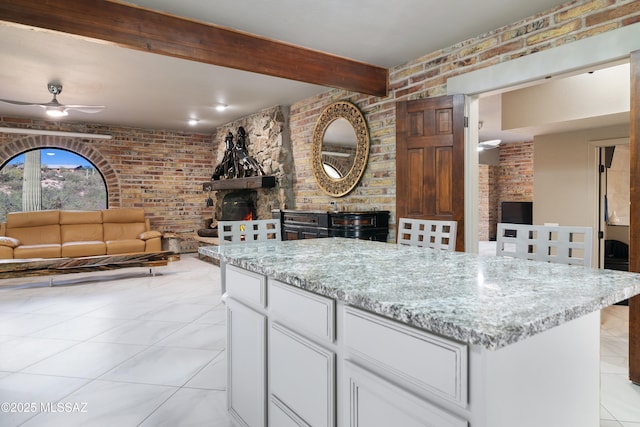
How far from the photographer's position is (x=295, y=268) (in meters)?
1.44

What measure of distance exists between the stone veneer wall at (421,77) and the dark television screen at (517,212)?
603 centimetres

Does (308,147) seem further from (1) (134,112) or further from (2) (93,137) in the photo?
(2) (93,137)

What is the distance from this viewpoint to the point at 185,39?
291cm

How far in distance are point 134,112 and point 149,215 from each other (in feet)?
7.25

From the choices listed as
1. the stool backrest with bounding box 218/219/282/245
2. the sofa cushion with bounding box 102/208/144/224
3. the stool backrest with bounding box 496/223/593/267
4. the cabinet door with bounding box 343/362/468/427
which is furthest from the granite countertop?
the sofa cushion with bounding box 102/208/144/224

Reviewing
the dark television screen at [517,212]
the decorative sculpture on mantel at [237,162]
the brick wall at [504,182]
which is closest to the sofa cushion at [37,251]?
the decorative sculpture on mantel at [237,162]

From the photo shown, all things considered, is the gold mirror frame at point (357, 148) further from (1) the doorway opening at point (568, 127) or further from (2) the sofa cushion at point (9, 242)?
(2) the sofa cushion at point (9, 242)

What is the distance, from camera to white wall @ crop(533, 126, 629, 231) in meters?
5.11

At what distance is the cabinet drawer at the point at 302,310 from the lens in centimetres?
118

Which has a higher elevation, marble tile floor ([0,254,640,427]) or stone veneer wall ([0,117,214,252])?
stone veneer wall ([0,117,214,252])

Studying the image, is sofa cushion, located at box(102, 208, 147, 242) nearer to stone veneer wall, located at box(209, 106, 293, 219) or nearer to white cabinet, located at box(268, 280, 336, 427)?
stone veneer wall, located at box(209, 106, 293, 219)

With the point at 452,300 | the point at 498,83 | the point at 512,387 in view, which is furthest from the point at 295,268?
the point at 498,83

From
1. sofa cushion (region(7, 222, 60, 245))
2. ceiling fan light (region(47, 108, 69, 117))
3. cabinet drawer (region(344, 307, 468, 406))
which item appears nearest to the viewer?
cabinet drawer (region(344, 307, 468, 406))

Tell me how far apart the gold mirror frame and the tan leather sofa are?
2.94 m
